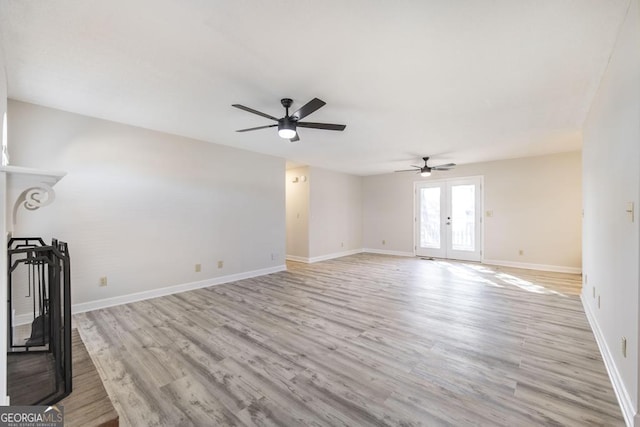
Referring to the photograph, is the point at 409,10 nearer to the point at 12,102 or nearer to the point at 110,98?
the point at 110,98

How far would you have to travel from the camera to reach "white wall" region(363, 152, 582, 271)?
543 cm

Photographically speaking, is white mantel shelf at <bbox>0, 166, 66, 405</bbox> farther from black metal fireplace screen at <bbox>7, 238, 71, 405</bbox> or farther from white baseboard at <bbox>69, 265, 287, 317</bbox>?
white baseboard at <bbox>69, 265, 287, 317</bbox>

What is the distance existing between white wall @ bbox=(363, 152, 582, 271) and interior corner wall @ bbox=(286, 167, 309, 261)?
349 centimetres

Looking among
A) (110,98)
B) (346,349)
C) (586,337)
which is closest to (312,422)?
(346,349)

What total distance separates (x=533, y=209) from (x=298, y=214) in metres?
5.34

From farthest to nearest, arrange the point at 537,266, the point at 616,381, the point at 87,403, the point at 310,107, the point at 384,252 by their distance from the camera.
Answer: the point at 384,252
the point at 537,266
the point at 310,107
the point at 616,381
the point at 87,403

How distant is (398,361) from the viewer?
2264mm

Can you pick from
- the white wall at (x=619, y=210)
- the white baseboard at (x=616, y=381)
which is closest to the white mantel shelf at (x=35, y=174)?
the white wall at (x=619, y=210)

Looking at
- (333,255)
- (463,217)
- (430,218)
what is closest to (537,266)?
(463,217)

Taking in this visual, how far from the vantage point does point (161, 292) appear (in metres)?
4.05

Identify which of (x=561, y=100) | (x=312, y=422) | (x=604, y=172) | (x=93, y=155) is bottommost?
(x=312, y=422)

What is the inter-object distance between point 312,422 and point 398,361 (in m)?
0.96

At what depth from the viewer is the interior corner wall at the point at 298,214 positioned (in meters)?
6.86

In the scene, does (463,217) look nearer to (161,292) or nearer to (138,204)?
(161,292)
